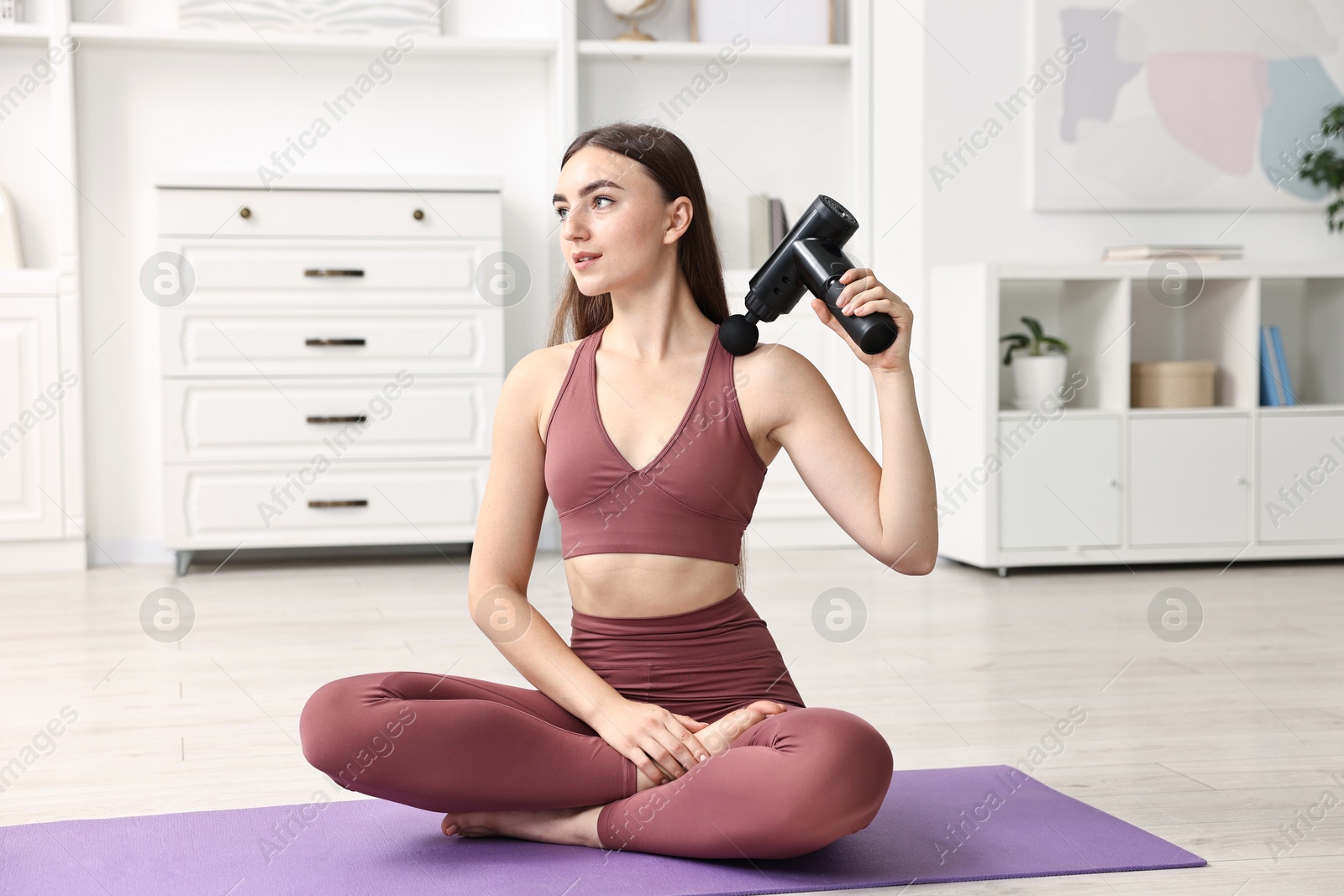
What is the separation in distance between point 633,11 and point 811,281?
3.19 metres

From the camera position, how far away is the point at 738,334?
158 centimetres

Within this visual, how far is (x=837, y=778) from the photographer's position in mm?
1350

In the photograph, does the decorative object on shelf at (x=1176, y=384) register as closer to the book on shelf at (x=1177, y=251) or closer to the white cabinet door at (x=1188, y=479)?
the white cabinet door at (x=1188, y=479)

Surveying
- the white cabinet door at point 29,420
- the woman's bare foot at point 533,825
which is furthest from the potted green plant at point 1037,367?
the white cabinet door at point 29,420

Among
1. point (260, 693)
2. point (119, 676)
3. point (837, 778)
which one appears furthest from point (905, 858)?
point (119, 676)

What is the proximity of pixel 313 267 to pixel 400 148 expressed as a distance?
2.26ft

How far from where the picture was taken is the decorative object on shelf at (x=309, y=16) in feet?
13.7

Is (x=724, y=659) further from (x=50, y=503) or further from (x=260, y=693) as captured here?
(x=50, y=503)

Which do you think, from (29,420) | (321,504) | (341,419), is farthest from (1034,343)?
(29,420)

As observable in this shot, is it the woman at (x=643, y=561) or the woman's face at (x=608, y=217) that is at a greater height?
the woman's face at (x=608, y=217)

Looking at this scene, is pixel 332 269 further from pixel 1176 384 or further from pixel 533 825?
pixel 533 825

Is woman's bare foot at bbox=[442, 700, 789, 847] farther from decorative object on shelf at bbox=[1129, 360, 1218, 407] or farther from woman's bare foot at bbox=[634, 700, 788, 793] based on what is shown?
decorative object on shelf at bbox=[1129, 360, 1218, 407]

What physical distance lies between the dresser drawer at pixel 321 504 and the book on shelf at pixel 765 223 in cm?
122

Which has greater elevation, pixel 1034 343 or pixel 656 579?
pixel 1034 343
